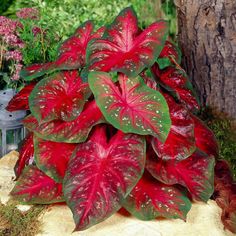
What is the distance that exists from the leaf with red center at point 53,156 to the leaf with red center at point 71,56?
35 cm

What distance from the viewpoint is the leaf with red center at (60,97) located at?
2711mm

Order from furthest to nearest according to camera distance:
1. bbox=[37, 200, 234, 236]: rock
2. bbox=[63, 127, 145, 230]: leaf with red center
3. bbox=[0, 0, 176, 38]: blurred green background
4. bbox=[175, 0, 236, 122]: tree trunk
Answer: bbox=[0, 0, 176, 38]: blurred green background < bbox=[175, 0, 236, 122]: tree trunk < bbox=[37, 200, 234, 236]: rock < bbox=[63, 127, 145, 230]: leaf with red center

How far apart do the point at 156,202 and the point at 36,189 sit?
541mm

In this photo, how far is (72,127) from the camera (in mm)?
2727

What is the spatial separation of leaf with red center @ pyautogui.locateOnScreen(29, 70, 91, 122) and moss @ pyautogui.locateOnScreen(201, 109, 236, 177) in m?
0.95

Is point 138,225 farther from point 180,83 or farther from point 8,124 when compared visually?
point 8,124

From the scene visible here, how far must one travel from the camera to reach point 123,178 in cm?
258

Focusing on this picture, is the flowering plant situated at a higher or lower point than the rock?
higher

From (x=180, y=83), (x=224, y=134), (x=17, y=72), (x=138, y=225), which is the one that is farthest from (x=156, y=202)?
(x=17, y=72)

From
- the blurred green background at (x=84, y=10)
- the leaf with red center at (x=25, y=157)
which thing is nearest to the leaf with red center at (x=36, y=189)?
the leaf with red center at (x=25, y=157)

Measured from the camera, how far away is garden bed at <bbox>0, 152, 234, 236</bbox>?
2.63m

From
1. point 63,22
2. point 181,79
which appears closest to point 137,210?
point 181,79

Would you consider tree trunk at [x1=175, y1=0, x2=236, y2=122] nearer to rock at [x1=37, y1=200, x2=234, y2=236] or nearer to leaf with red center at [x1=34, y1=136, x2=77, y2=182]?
rock at [x1=37, y1=200, x2=234, y2=236]

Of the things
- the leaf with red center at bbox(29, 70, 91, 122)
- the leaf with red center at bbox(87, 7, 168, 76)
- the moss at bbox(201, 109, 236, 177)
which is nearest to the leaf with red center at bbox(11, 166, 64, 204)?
the leaf with red center at bbox(29, 70, 91, 122)
